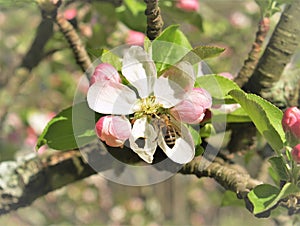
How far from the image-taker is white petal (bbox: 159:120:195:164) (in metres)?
0.72

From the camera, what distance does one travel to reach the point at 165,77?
0.72 m

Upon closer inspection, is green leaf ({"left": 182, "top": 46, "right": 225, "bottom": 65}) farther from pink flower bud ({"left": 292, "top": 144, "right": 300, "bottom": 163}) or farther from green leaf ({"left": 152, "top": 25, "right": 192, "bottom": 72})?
pink flower bud ({"left": 292, "top": 144, "right": 300, "bottom": 163})

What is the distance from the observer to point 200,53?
29.4 inches

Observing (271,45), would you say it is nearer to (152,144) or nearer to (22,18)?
(152,144)

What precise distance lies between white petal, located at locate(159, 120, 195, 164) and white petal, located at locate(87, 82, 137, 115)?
0.23ft

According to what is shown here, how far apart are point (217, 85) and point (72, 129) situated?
22cm

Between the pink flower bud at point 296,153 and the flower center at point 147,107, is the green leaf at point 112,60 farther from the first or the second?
the pink flower bud at point 296,153

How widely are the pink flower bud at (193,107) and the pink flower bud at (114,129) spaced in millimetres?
73

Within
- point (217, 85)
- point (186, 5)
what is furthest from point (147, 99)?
point (186, 5)

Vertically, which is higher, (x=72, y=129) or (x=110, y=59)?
(x=110, y=59)

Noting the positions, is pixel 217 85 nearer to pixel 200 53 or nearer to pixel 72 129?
pixel 200 53

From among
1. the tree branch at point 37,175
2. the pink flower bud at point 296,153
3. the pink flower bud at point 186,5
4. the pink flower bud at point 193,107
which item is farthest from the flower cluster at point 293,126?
the pink flower bud at point 186,5

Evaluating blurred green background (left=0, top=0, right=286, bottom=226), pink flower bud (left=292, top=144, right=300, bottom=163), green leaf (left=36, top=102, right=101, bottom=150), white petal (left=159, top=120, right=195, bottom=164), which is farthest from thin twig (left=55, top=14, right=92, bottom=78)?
pink flower bud (left=292, top=144, right=300, bottom=163)

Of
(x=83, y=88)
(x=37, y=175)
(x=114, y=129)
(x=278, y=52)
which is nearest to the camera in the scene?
(x=114, y=129)
